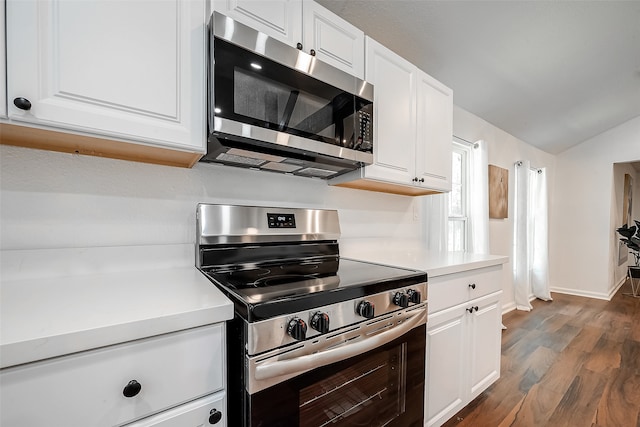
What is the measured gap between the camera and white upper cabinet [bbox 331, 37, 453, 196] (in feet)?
5.10

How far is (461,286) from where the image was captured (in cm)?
154

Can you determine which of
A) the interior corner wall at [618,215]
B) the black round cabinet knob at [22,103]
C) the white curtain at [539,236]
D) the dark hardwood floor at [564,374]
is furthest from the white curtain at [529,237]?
the black round cabinet knob at [22,103]

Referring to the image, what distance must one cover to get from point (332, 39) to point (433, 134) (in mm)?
901

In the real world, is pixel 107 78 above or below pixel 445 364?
above

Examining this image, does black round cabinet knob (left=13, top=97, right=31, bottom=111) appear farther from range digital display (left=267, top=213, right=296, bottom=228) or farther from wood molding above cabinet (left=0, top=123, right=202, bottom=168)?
range digital display (left=267, top=213, right=296, bottom=228)

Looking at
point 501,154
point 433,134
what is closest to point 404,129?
point 433,134

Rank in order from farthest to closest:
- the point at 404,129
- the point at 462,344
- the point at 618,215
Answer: the point at 618,215
the point at 404,129
the point at 462,344

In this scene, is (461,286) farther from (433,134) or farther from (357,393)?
(433,134)

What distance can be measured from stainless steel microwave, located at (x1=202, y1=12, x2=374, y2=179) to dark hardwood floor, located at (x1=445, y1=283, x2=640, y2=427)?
1706 mm

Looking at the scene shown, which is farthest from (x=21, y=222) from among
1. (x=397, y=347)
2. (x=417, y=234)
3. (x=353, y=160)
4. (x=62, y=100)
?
(x=417, y=234)

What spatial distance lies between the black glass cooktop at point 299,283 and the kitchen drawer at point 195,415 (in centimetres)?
24

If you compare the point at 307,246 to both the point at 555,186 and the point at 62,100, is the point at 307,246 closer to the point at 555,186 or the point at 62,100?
the point at 62,100

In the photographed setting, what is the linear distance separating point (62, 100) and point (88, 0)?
0.31 metres

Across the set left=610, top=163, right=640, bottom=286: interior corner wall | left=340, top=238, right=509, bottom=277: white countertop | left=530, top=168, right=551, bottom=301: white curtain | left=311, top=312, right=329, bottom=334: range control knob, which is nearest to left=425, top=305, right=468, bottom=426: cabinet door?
left=340, top=238, right=509, bottom=277: white countertop
